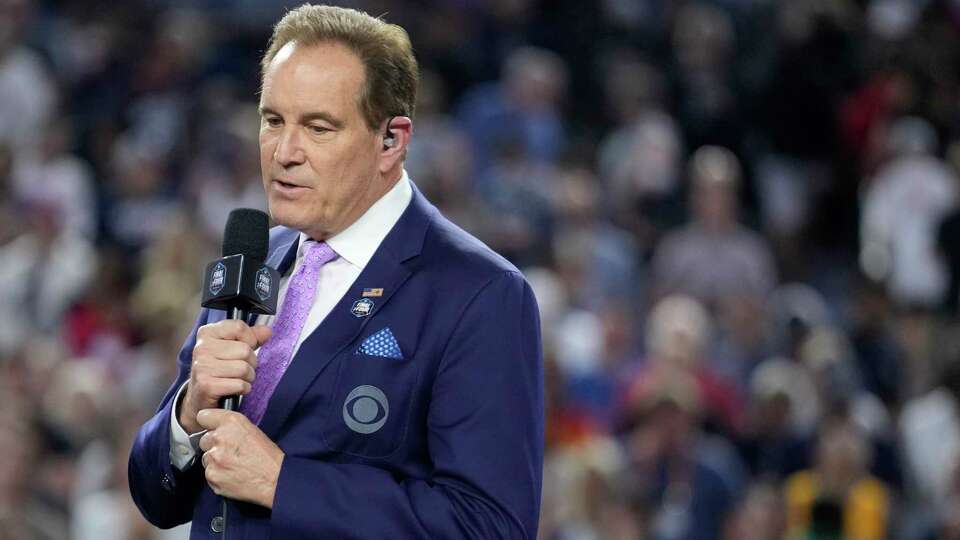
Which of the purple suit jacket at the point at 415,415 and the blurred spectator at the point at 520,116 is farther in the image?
the blurred spectator at the point at 520,116

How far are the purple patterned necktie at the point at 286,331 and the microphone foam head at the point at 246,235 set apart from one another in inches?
3.5

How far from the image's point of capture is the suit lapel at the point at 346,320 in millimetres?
2793

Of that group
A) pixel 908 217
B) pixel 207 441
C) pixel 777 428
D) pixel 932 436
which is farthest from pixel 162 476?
pixel 908 217

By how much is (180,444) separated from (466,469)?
53cm

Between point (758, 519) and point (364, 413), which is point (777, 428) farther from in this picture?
point (364, 413)

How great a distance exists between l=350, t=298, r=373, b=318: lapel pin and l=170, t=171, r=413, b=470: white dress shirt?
5 centimetres

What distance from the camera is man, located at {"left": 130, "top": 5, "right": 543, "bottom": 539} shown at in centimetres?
270

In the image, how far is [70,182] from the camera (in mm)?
10102

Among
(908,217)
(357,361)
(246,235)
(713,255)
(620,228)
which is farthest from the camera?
(620,228)

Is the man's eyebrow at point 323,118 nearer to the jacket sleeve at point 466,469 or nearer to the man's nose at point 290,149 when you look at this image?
the man's nose at point 290,149

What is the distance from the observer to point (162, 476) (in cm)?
296

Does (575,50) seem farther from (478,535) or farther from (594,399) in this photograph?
(478,535)

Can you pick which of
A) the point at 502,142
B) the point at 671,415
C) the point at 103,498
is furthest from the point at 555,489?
the point at 502,142

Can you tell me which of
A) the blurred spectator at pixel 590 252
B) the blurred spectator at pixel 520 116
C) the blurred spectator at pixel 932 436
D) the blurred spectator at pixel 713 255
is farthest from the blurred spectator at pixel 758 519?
the blurred spectator at pixel 520 116
